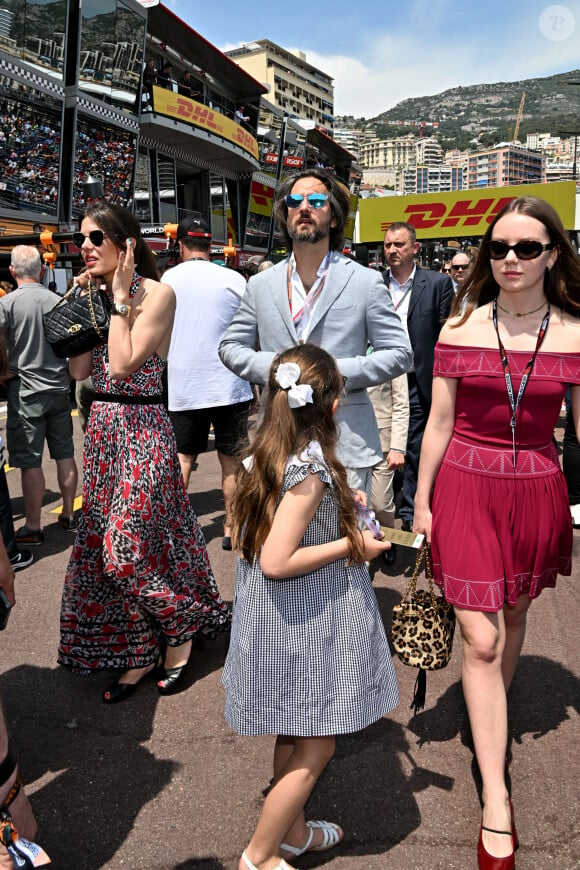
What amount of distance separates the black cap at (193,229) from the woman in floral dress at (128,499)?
5.29 feet

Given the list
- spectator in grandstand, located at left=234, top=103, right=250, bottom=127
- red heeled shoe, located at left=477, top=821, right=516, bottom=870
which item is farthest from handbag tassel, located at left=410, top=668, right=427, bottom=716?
spectator in grandstand, located at left=234, top=103, right=250, bottom=127

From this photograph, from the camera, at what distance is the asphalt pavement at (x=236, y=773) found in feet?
6.79

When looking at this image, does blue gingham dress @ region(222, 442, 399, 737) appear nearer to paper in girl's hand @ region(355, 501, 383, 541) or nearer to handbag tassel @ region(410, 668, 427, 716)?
paper in girl's hand @ region(355, 501, 383, 541)

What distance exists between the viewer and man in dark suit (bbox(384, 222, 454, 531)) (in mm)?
4543

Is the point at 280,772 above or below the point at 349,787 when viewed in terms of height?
above

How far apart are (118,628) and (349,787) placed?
4.00 ft

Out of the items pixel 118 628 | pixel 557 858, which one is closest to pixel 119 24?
pixel 118 628

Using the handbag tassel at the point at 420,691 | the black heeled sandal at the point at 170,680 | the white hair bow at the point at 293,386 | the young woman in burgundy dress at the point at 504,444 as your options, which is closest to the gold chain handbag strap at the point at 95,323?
the white hair bow at the point at 293,386

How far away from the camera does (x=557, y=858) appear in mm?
2006

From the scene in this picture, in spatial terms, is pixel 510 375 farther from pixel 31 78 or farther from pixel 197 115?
pixel 197 115

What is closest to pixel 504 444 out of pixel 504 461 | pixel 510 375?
pixel 504 461

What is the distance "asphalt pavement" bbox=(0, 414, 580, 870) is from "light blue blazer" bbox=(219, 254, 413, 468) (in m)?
1.20

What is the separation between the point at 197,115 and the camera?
1047 inches

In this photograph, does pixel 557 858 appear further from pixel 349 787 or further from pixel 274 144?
pixel 274 144
